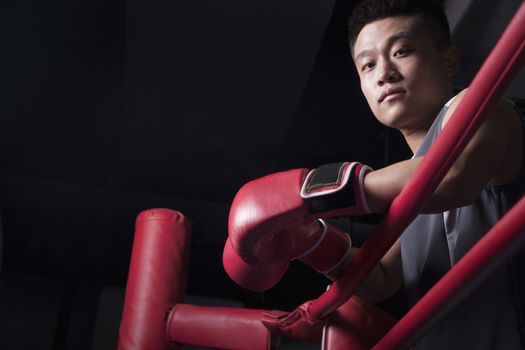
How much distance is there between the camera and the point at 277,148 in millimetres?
2922

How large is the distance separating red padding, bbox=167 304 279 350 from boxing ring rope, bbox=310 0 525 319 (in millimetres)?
345

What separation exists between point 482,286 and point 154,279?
633mm

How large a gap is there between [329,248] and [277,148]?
2.03 m

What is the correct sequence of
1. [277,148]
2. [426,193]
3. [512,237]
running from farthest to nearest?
[277,148]
[426,193]
[512,237]

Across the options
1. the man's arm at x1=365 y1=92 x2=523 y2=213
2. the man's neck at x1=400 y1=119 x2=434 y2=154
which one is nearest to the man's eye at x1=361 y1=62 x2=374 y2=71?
the man's neck at x1=400 y1=119 x2=434 y2=154

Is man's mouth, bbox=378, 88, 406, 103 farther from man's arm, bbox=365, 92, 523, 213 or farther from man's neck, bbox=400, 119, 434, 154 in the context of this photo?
man's arm, bbox=365, 92, 523, 213

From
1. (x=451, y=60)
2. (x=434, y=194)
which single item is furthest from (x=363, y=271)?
(x=451, y=60)

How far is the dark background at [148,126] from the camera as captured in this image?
2.21m

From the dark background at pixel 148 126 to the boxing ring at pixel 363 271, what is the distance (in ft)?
4.13

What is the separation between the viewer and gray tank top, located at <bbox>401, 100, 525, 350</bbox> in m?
0.74

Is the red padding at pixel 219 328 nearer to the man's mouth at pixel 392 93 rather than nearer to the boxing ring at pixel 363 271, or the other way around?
the boxing ring at pixel 363 271

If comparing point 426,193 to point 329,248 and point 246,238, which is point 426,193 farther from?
point 329,248

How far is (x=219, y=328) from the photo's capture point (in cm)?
104

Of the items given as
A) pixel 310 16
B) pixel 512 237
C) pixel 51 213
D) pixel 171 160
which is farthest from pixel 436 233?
pixel 51 213
